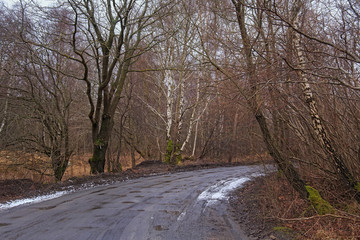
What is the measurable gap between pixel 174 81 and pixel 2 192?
14.6 meters

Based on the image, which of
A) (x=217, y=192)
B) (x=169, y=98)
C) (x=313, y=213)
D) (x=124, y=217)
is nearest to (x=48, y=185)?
(x=217, y=192)

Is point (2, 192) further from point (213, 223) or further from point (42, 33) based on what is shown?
point (213, 223)

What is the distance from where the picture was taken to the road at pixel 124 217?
572cm

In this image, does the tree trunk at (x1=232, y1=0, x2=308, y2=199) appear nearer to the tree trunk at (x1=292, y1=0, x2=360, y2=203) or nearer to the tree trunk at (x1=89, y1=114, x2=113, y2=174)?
the tree trunk at (x1=292, y1=0, x2=360, y2=203)

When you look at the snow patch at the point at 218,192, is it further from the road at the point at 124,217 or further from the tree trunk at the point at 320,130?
the tree trunk at the point at 320,130

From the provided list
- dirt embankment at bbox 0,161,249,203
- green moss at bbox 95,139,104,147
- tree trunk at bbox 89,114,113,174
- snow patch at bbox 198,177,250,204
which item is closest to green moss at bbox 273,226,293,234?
snow patch at bbox 198,177,250,204

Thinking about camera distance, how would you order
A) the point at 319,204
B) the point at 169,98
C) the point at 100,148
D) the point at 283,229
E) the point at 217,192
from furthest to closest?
1. the point at 169,98
2. the point at 100,148
3. the point at 217,192
4. the point at 319,204
5. the point at 283,229

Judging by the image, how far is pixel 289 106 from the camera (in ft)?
27.9

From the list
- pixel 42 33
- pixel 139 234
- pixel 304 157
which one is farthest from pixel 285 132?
pixel 42 33

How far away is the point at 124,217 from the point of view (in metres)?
6.93

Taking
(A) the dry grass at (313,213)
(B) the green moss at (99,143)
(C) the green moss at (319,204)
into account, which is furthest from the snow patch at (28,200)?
(C) the green moss at (319,204)

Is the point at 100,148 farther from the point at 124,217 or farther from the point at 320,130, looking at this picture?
the point at 320,130

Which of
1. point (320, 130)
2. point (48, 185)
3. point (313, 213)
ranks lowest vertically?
point (313, 213)

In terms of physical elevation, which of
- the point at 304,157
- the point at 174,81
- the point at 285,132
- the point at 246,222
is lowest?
the point at 246,222
